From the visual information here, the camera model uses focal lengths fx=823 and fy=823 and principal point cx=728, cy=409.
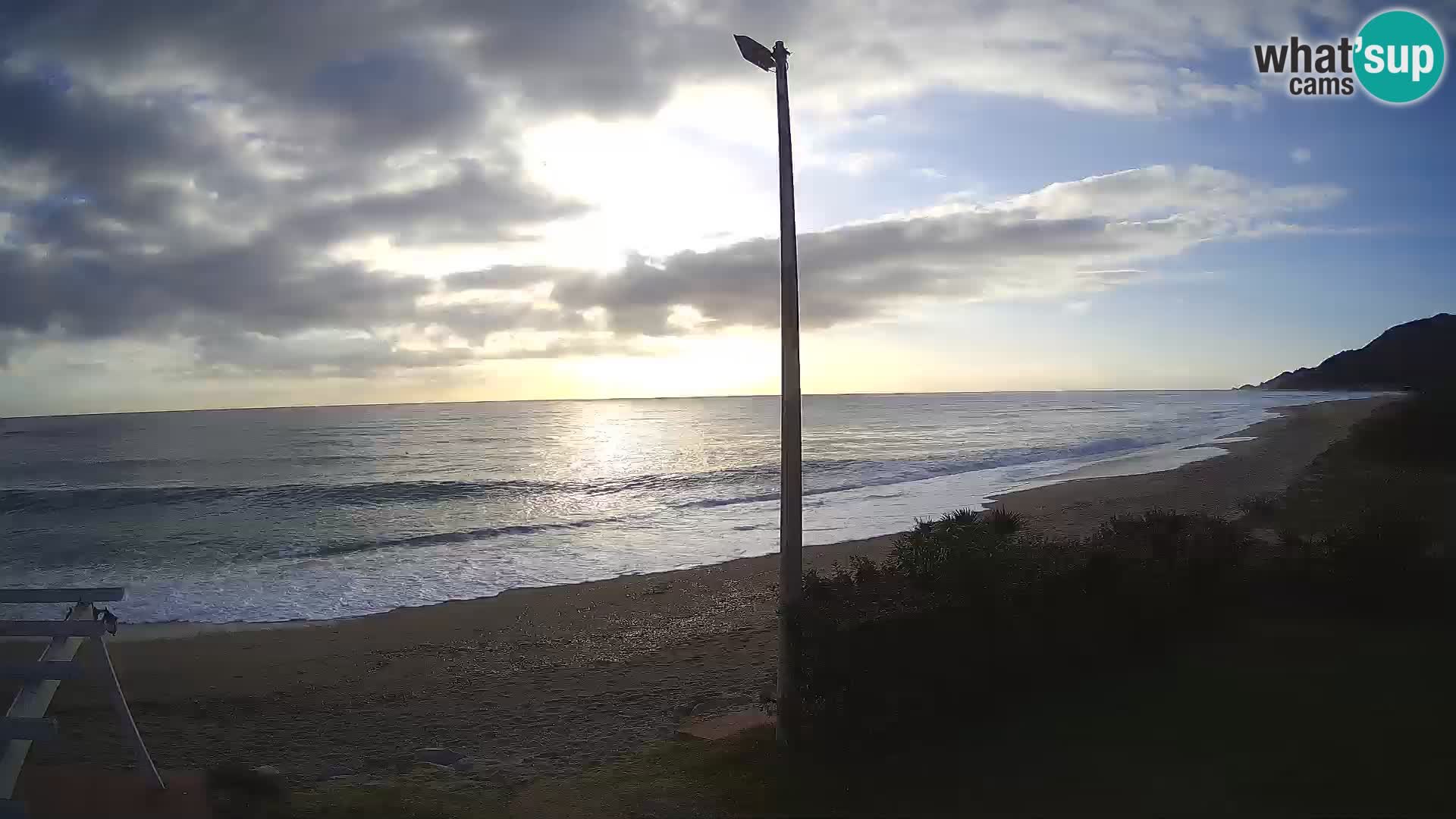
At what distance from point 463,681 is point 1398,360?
146015 mm

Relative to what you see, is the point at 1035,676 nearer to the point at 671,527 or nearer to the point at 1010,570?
the point at 1010,570

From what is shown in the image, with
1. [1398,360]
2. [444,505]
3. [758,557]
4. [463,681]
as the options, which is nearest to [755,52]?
[463,681]

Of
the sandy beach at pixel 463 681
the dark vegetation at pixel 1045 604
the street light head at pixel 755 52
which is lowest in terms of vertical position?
the sandy beach at pixel 463 681

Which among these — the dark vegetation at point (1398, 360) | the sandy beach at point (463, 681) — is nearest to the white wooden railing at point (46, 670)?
the sandy beach at point (463, 681)

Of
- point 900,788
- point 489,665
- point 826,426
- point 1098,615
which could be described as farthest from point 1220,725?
point 826,426

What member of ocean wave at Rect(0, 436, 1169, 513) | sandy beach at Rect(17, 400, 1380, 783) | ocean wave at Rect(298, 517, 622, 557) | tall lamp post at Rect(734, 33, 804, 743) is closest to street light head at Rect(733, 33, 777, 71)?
tall lamp post at Rect(734, 33, 804, 743)

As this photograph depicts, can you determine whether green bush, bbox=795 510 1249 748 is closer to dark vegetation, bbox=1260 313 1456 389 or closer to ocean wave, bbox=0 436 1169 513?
ocean wave, bbox=0 436 1169 513

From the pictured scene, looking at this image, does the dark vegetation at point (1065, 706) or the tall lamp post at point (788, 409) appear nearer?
the dark vegetation at point (1065, 706)

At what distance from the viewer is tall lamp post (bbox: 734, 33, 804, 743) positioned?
5.55m

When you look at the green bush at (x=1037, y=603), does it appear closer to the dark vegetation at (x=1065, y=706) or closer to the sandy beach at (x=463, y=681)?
the dark vegetation at (x=1065, y=706)

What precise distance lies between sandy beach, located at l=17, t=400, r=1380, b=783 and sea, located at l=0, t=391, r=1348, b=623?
1.64 m

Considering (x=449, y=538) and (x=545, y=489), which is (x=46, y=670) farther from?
(x=545, y=489)

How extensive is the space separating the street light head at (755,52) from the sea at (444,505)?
420 inches

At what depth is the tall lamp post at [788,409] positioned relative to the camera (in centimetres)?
555
